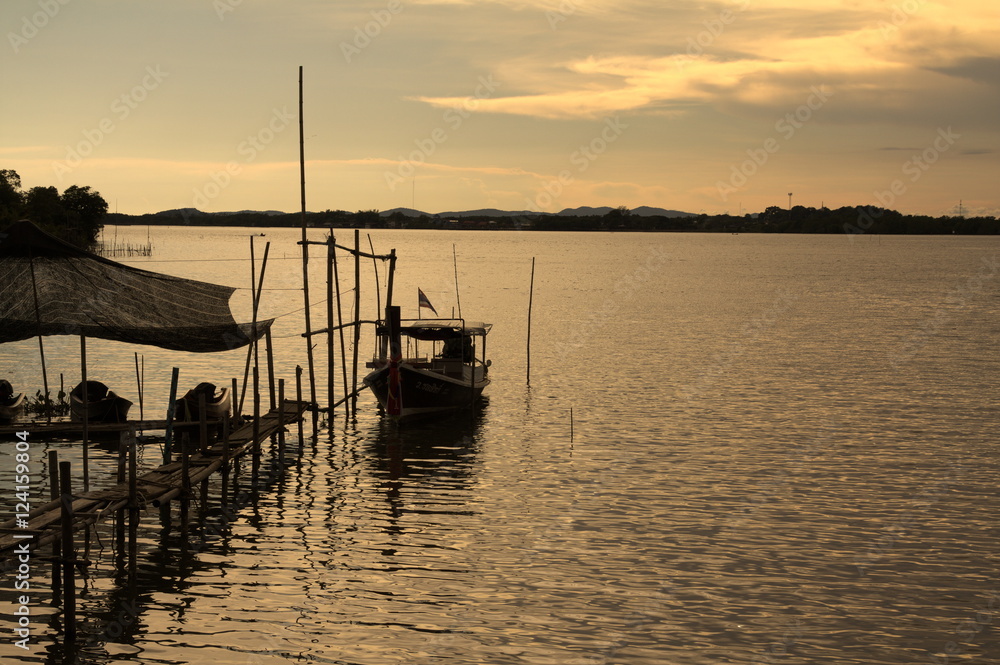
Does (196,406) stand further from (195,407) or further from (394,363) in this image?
(394,363)

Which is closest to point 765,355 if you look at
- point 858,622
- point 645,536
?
point 645,536

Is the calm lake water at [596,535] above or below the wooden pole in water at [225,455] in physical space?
below

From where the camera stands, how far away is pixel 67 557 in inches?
527

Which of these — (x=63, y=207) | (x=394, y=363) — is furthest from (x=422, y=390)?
(x=63, y=207)

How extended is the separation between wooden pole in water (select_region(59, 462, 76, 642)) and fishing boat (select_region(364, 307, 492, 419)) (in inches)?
612

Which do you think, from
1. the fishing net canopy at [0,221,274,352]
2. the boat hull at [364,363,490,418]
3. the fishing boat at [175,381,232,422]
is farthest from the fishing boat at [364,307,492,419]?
the fishing net canopy at [0,221,274,352]

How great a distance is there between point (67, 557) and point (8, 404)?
14670 mm

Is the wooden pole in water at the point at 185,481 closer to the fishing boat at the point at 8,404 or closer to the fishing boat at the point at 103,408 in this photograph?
the fishing boat at the point at 103,408

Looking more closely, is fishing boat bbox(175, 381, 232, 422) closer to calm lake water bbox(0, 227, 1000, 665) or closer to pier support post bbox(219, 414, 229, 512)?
calm lake water bbox(0, 227, 1000, 665)

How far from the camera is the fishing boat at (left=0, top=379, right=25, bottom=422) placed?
25391mm

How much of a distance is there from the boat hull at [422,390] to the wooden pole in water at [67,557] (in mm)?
16501

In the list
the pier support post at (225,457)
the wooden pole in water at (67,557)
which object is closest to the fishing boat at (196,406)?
the pier support post at (225,457)

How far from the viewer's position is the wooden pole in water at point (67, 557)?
43.9 ft

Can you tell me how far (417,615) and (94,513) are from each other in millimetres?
5374
